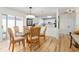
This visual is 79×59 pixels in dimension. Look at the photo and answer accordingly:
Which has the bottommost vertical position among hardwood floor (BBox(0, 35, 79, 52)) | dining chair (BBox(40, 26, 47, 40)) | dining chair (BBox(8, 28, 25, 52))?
hardwood floor (BBox(0, 35, 79, 52))

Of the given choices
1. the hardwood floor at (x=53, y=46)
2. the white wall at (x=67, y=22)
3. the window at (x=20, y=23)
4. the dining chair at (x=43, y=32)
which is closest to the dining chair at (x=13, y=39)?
the hardwood floor at (x=53, y=46)

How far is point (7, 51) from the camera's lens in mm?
2668

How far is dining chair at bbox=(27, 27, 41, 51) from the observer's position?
9.18ft

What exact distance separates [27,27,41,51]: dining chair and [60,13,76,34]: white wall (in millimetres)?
641

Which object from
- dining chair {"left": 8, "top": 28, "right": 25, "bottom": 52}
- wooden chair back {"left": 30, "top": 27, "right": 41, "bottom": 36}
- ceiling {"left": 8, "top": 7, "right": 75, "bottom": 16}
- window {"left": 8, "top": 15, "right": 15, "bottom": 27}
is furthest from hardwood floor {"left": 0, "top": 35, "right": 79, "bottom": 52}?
ceiling {"left": 8, "top": 7, "right": 75, "bottom": 16}

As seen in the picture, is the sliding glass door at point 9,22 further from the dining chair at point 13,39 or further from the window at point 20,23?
the dining chair at point 13,39

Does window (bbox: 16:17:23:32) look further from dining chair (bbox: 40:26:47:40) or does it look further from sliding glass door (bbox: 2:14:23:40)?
dining chair (bbox: 40:26:47:40)

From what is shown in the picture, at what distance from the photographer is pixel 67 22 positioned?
280 cm

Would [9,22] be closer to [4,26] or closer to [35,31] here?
[4,26]

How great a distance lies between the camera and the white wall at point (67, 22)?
2711mm
